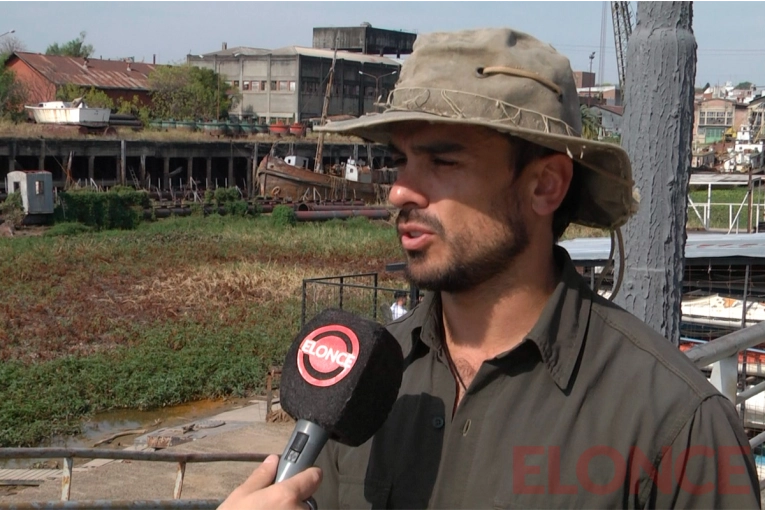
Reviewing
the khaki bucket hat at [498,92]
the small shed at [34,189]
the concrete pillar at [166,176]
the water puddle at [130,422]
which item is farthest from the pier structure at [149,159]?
the khaki bucket hat at [498,92]

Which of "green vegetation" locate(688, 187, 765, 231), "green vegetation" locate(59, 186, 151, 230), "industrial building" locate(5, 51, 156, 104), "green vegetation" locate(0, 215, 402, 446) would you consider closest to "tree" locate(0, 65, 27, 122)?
"industrial building" locate(5, 51, 156, 104)

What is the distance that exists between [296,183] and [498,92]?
4207 cm

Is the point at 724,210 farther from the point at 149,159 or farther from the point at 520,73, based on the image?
the point at 520,73

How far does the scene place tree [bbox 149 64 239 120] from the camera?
56375 millimetres

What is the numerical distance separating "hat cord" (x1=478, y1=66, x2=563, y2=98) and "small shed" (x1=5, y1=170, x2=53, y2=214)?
1205 inches

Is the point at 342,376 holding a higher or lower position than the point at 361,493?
higher

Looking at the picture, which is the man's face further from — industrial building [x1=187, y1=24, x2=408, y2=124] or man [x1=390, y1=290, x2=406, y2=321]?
industrial building [x1=187, y1=24, x2=408, y2=124]

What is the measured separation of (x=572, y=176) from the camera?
6.56 feet

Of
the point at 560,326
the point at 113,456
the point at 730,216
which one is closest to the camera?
the point at 560,326

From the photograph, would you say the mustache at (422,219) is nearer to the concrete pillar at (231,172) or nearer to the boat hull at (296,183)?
the boat hull at (296,183)

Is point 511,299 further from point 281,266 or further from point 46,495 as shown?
point 281,266

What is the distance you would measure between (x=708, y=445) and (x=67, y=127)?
45152 millimetres

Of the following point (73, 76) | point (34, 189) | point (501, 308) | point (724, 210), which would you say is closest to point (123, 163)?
point (34, 189)

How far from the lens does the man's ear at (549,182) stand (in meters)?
1.88
